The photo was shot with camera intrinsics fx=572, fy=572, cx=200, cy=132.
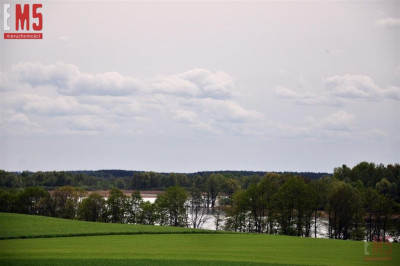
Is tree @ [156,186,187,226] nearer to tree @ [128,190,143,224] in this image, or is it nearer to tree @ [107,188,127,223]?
tree @ [128,190,143,224]

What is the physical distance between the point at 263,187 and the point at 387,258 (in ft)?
175

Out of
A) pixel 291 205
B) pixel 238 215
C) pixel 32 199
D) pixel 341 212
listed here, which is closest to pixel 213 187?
pixel 238 215

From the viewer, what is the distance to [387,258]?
167ft

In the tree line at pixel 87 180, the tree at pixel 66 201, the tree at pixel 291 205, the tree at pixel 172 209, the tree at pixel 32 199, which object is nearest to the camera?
the tree at pixel 291 205

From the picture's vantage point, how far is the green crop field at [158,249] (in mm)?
45688

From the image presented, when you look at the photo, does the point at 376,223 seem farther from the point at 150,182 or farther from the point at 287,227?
the point at 150,182

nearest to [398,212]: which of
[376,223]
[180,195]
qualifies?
[376,223]

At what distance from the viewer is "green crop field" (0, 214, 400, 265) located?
150 ft

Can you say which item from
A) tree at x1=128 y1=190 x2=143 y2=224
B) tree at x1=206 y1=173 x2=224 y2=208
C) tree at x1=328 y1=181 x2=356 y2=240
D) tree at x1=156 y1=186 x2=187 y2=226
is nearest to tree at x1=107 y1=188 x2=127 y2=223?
tree at x1=128 y1=190 x2=143 y2=224

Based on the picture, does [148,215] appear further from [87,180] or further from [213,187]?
[87,180]

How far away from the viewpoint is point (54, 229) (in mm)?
73812

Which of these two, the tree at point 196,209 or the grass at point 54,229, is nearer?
the grass at point 54,229

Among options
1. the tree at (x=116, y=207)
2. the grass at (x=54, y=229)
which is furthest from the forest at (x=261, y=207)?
the grass at (x=54, y=229)

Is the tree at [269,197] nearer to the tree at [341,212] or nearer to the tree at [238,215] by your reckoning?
the tree at [238,215]
